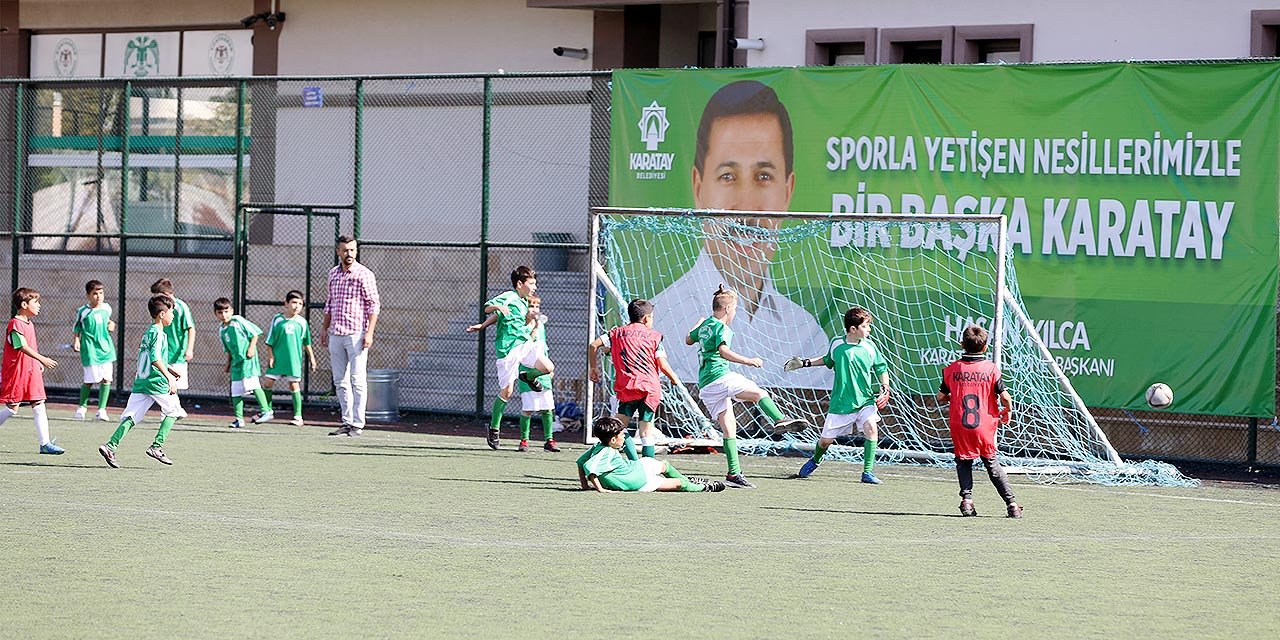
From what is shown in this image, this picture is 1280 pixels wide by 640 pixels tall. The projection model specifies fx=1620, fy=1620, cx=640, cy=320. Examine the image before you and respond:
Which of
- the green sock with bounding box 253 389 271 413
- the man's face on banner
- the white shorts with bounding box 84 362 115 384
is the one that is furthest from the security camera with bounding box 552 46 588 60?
the white shorts with bounding box 84 362 115 384

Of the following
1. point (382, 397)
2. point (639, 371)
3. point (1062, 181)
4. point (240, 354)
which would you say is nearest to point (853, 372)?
point (639, 371)

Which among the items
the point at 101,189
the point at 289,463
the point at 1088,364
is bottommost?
the point at 289,463

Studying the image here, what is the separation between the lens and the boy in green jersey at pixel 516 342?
14.9 meters

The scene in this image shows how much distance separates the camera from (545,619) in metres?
7.30

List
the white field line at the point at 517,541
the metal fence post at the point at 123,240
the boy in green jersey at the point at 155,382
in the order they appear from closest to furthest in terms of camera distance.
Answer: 1. the white field line at the point at 517,541
2. the boy in green jersey at the point at 155,382
3. the metal fence post at the point at 123,240

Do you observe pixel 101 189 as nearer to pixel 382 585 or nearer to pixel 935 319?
pixel 935 319

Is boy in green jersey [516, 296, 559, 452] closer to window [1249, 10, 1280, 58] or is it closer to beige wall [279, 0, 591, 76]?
beige wall [279, 0, 591, 76]

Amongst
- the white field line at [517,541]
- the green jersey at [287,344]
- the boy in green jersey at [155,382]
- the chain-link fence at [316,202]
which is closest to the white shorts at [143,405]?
the boy in green jersey at [155,382]

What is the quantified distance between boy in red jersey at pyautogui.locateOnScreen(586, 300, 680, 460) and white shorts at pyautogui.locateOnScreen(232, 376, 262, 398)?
18.4ft

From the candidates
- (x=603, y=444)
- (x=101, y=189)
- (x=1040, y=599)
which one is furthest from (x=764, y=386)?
(x=101, y=189)

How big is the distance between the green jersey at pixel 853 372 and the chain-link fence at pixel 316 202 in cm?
522

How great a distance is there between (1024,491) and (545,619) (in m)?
6.67

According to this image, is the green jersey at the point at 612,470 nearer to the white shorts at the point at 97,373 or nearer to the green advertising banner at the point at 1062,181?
the green advertising banner at the point at 1062,181

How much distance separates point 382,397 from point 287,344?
1.20 metres
